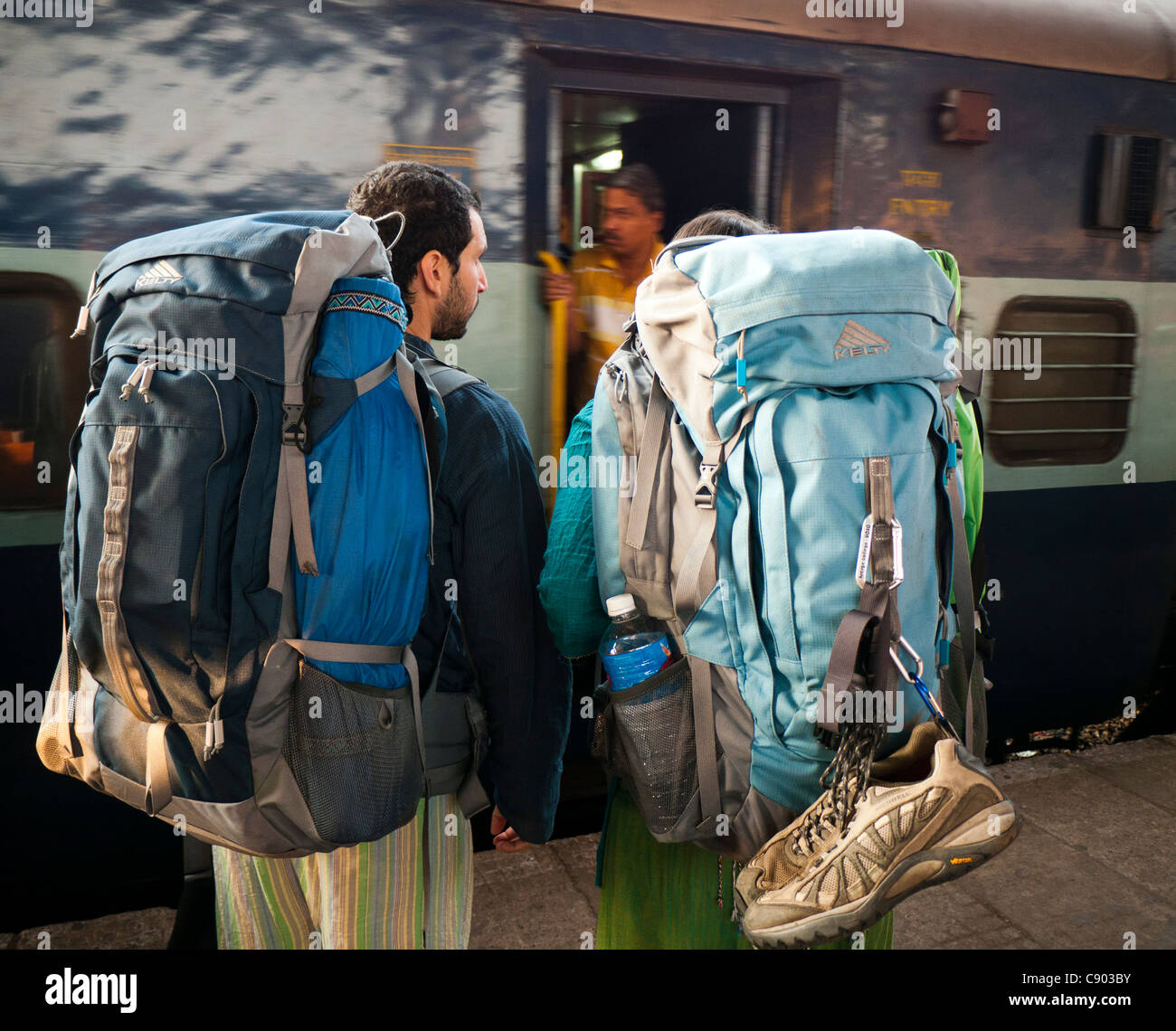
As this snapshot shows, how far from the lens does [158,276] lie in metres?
1.51

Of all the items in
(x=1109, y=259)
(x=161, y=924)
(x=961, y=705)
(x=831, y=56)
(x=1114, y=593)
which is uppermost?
(x=831, y=56)

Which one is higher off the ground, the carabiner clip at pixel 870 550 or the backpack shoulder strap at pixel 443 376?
the backpack shoulder strap at pixel 443 376

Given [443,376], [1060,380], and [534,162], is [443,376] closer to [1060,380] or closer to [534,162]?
[534,162]

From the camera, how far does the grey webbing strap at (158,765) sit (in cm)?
154

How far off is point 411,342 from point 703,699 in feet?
2.60

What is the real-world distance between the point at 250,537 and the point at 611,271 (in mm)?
2443

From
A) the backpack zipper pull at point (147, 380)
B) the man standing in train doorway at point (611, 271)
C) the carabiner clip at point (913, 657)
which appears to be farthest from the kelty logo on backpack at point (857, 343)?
the man standing in train doorway at point (611, 271)

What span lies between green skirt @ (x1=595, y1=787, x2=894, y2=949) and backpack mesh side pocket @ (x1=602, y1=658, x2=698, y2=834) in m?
0.25

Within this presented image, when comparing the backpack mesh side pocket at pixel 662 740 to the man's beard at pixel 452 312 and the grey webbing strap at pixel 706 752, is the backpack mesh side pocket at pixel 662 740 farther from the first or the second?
the man's beard at pixel 452 312

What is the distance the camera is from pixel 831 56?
10.7 feet

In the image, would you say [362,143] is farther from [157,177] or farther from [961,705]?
[961,705]

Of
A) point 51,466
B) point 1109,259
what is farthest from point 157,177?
point 1109,259

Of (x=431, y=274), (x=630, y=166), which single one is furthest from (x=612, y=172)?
(x=431, y=274)

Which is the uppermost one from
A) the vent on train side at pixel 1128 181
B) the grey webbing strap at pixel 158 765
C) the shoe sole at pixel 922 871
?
the vent on train side at pixel 1128 181
